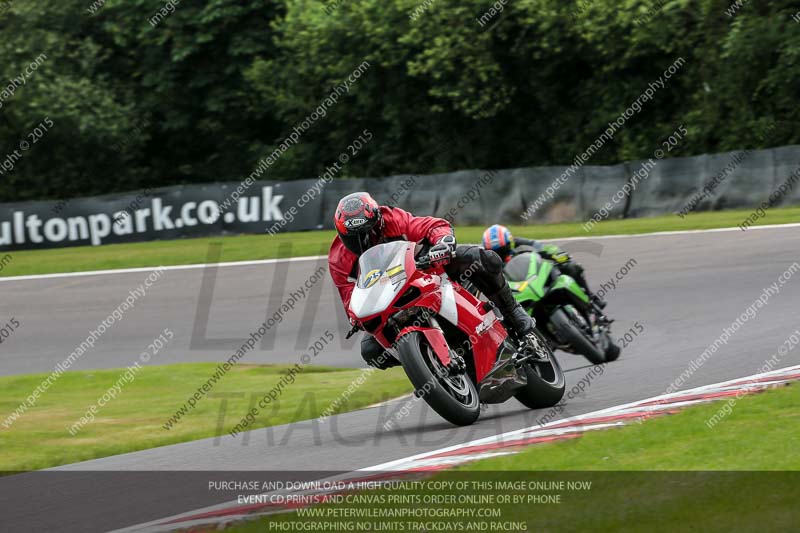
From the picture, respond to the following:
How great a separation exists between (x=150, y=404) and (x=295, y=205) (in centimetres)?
1436

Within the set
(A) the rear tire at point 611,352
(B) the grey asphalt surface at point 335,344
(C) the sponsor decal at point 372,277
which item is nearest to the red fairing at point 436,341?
(C) the sponsor decal at point 372,277

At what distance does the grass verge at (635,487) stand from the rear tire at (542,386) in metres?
1.18

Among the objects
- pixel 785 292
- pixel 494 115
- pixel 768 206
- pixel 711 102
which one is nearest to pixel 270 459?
pixel 785 292

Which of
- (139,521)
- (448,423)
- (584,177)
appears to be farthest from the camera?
(584,177)

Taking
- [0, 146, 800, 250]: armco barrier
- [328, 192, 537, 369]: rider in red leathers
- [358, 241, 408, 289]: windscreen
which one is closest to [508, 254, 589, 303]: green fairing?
[328, 192, 537, 369]: rider in red leathers

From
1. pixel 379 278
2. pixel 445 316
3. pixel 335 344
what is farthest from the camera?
pixel 335 344

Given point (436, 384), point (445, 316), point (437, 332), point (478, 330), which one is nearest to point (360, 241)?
point (445, 316)

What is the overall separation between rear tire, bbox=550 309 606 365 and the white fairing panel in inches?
120

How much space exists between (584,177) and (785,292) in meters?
10.2

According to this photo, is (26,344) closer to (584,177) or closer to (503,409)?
(503,409)

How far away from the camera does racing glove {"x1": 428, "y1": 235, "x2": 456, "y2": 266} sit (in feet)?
23.6

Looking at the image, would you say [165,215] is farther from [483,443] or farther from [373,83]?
[483,443]

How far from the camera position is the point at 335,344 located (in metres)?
13.3

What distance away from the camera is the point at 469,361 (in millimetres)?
7500
